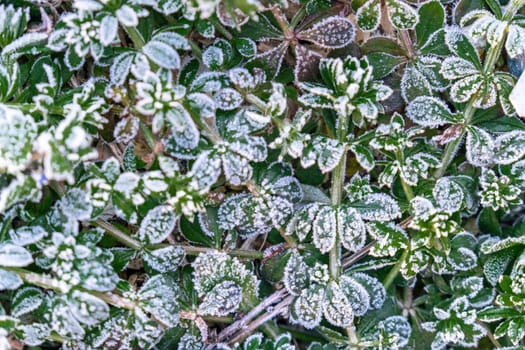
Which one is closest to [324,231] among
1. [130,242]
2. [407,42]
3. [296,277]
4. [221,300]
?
[296,277]

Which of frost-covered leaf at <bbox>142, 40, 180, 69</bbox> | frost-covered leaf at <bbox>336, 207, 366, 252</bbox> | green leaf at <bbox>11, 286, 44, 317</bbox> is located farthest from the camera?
frost-covered leaf at <bbox>336, 207, 366, 252</bbox>

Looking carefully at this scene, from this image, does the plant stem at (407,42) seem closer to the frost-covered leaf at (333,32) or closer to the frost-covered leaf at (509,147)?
the frost-covered leaf at (333,32)

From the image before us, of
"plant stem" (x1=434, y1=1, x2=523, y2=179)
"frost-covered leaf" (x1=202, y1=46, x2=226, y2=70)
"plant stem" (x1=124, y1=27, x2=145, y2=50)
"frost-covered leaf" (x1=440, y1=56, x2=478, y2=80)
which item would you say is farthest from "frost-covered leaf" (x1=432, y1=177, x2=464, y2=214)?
"plant stem" (x1=124, y1=27, x2=145, y2=50)

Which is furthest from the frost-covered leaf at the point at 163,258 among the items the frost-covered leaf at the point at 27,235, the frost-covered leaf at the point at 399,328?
the frost-covered leaf at the point at 399,328

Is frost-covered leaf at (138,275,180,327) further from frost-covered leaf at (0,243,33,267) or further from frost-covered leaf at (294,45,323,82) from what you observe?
frost-covered leaf at (294,45,323,82)

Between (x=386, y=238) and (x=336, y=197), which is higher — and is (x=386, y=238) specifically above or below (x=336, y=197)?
below

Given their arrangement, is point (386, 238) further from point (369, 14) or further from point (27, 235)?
point (27, 235)

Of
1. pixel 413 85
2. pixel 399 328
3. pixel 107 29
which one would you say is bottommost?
pixel 399 328
